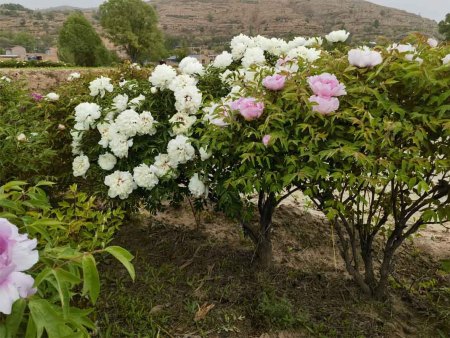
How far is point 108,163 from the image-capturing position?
8.89 ft

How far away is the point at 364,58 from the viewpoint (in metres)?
2.00

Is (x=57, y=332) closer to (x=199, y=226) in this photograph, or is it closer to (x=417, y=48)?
(x=417, y=48)

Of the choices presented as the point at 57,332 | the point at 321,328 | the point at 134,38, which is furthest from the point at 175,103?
the point at 134,38

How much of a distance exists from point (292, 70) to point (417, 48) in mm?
667

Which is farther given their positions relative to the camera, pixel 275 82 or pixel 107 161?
pixel 107 161

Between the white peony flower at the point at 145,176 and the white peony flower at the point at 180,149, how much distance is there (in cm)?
19

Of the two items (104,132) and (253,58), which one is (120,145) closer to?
(104,132)

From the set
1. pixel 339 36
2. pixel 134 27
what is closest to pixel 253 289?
pixel 339 36

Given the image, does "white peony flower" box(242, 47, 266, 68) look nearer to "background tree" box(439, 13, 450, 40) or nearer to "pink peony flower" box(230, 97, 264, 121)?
"pink peony flower" box(230, 97, 264, 121)

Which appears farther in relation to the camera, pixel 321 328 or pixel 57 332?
pixel 321 328

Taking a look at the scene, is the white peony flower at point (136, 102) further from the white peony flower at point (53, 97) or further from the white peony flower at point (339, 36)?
the white peony flower at point (339, 36)

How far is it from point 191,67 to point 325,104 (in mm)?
1195

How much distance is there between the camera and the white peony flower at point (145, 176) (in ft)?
8.29

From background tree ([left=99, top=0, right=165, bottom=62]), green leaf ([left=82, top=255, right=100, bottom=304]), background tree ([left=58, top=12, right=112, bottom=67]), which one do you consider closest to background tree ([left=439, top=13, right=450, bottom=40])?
background tree ([left=99, top=0, right=165, bottom=62])
